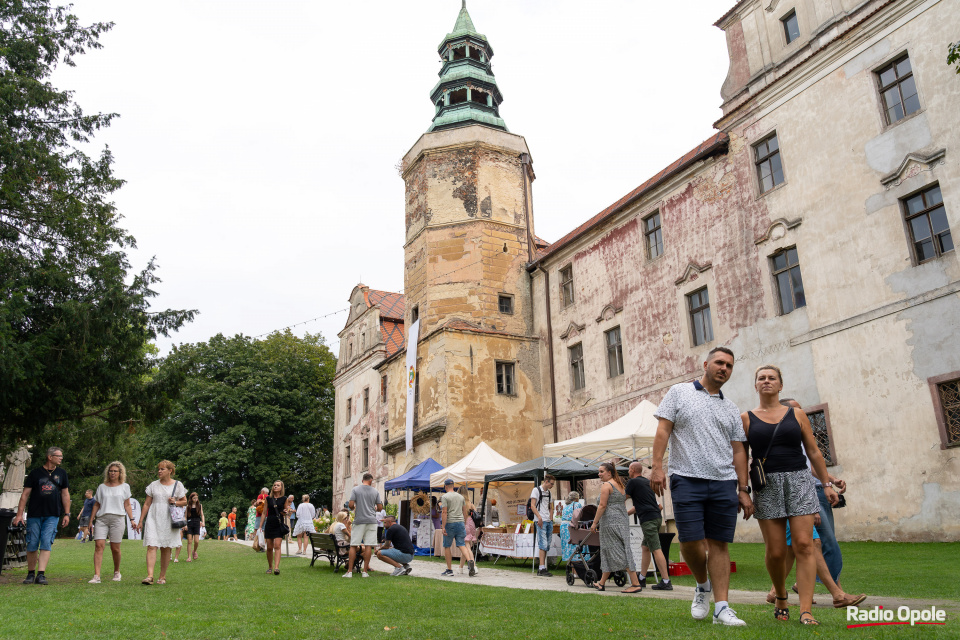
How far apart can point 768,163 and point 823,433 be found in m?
7.50

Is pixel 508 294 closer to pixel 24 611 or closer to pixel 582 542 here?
pixel 582 542

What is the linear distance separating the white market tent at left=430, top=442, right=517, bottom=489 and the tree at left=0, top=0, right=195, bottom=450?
25.0ft

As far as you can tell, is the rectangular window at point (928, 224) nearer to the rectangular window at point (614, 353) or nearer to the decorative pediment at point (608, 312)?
the decorative pediment at point (608, 312)

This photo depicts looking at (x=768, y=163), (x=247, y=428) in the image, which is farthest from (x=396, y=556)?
(x=247, y=428)

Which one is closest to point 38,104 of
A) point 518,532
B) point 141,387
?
point 141,387

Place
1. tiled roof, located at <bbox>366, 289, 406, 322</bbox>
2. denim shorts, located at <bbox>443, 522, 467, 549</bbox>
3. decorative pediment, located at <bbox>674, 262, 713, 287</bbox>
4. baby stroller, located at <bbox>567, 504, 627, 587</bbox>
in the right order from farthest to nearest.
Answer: tiled roof, located at <bbox>366, 289, 406, 322</bbox> → decorative pediment, located at <bbox>674, 262, 713, 287</bbox> → denim shorts, located at <bbox>443, 522, 467, 549</bbox> → baby stroller, located at <bbox>567, 504, 627, 587</bbox>

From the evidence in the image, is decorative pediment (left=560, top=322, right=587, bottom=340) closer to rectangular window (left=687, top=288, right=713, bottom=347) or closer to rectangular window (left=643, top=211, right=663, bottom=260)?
rectangular window (left=643, top=211, right=663, bottom=260)

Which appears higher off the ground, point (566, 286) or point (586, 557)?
point (566, 286)

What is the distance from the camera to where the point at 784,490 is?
5203 millimetres

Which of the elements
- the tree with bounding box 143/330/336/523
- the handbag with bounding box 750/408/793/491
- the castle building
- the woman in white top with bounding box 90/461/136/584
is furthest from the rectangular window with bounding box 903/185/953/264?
the tree with bounding box 143/330/336/523

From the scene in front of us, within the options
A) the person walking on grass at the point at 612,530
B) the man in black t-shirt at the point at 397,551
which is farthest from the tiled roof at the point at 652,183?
the man in black t-shirt at the point at 397,551

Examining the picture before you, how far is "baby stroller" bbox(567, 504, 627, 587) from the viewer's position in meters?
10.9

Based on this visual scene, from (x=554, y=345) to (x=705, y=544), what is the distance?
22.7 meters

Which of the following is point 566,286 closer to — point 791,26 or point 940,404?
point 791,26
